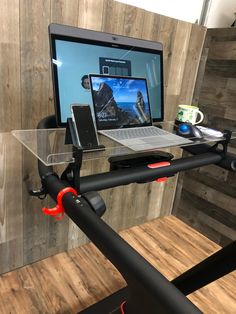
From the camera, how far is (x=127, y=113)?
3.71 ft

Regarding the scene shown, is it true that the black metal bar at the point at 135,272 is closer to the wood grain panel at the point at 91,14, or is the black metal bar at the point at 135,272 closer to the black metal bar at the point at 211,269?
the black metal bar at the point at 211,269

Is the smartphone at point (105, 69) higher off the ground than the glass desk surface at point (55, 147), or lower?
higher

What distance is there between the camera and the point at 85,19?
4.51 ft

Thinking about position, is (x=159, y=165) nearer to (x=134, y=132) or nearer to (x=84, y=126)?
(x=134, y=132)

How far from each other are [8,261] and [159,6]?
1.74 metres

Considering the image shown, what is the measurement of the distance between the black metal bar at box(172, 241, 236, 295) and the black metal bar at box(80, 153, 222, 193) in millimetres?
337

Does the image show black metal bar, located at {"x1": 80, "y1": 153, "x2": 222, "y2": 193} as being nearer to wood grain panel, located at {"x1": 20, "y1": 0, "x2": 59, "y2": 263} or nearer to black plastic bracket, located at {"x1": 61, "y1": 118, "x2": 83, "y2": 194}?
black plastic bracket, located at {"x1": 61, "y1": 118, "x2": 83, "y2": 194}

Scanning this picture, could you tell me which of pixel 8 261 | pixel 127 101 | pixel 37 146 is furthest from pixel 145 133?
pixel 8 261

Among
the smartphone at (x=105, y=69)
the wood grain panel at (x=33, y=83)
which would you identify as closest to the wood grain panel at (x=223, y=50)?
the smartphone at (x=105, y=69)

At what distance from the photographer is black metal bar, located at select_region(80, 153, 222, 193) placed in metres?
0.88

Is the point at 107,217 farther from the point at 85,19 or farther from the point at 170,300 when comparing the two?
the point at 170,300

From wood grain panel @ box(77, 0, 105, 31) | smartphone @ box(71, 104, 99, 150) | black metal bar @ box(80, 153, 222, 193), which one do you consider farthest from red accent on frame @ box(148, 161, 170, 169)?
wood grain panel @ box(77, 0, 105, 31)

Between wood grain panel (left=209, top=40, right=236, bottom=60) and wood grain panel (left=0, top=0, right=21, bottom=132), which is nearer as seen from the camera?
wood grain panel (left=0, top=0, right=21, bottom=132)

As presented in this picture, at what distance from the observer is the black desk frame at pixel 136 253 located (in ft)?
1.70
